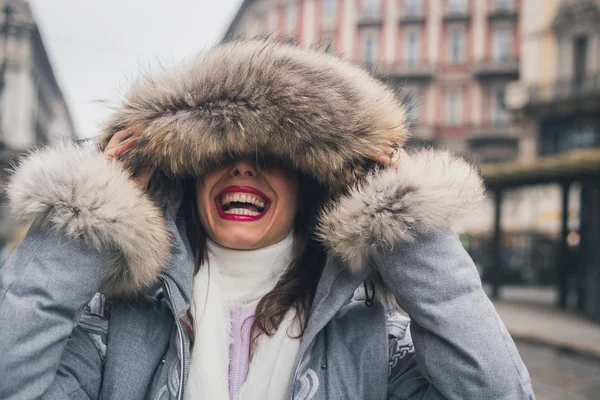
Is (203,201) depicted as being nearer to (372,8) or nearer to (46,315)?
(46,315)

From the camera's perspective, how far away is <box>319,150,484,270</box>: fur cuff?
4.83 feet

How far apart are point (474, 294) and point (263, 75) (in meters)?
0.78

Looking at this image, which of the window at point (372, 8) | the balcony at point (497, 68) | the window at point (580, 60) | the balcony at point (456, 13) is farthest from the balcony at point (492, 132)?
the window at point (372, 8)


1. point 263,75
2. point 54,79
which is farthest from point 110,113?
point 54,79

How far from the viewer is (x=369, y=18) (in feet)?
98.5

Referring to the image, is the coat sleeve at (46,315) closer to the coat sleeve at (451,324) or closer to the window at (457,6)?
the coat sleeve at (451,324)

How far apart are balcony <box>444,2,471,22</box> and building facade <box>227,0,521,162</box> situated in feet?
0.16

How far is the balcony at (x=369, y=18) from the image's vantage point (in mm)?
30031

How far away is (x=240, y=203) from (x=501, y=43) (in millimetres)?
30332

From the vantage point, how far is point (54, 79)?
33.7 metres

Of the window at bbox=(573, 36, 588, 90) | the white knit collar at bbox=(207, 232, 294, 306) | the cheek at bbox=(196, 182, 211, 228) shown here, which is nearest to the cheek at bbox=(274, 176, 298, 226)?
the white knit collar at bbox=(207, 232, 294, 306)

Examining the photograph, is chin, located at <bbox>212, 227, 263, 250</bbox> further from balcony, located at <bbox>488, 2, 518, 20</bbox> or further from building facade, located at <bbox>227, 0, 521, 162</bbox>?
balcony, located at <bbox>488, 2, 518, 20</bbox>

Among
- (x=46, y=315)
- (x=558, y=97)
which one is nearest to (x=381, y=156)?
(x=46, y=315)

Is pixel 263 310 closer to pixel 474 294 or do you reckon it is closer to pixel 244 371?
pixel 244 371
